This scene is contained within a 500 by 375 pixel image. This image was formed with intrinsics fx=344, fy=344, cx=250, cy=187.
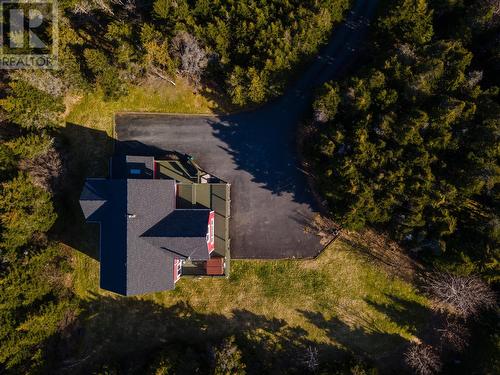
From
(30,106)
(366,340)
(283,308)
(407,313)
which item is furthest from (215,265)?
(30,106)

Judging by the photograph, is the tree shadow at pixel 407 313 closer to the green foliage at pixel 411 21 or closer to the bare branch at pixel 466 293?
the bare branch at pixel 466 293

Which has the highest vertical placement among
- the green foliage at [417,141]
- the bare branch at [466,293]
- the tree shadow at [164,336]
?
the green foliage at [417,141]

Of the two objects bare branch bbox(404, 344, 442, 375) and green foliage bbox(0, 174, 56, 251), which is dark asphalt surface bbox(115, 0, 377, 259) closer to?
green foliage bbox(0, 174, 56, 251)

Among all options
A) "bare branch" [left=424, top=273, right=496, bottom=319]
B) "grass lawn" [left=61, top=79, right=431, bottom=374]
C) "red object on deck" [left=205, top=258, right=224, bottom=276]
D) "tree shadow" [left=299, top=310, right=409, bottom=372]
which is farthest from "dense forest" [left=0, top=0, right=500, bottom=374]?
"red object on deck" [left=205, top=258, right=224, bottom=276]

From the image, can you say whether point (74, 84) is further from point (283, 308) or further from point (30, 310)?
point (283, 308)

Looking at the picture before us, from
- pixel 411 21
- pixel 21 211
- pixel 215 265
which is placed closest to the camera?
pixel 411 21

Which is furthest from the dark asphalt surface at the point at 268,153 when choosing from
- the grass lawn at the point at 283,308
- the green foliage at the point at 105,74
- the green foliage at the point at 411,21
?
the green foliage at the point at 105,74
